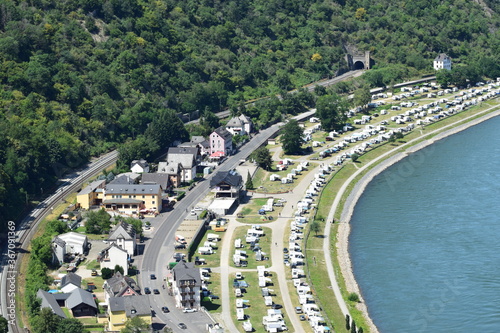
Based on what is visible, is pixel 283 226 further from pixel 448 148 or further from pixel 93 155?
pixel 448 148

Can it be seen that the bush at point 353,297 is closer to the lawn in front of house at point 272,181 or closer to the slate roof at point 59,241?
the slate roof at point 59,241

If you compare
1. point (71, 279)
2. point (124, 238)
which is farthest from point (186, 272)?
point (124, 238)

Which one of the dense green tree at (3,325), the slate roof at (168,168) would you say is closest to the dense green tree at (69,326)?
the dense green tree at (3,325)

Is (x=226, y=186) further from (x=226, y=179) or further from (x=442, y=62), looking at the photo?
(x=442, y=62)

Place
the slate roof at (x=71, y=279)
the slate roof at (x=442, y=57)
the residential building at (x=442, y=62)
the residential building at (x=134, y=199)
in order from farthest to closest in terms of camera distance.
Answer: the slate roof at (x=442, y=57)
the residential building at (x=442, y=62)
the residential building at (x=134, y=199)
the slate roof at (x=71, y=279)

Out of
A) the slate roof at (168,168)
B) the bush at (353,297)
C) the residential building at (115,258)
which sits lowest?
the bush at (353,297)

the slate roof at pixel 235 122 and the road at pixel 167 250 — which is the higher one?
the slate roof at pixel 235 122

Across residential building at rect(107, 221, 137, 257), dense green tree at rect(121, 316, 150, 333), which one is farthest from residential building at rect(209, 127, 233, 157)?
dense green tree at rect(121, 316, 150, 333)
